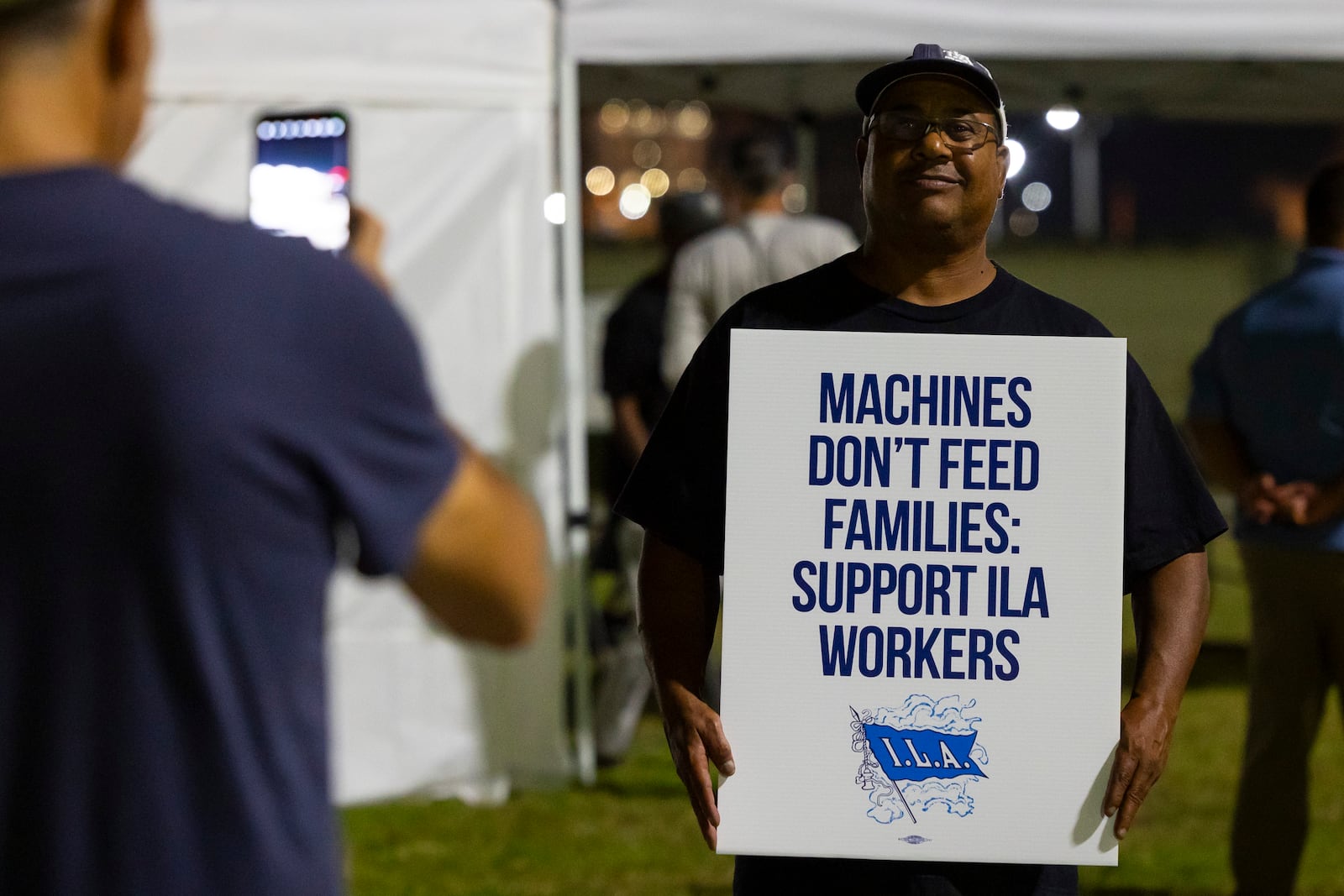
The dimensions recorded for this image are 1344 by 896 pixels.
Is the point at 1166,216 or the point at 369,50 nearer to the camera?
the point at 369,50

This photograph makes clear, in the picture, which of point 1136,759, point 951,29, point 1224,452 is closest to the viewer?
point 1136,759

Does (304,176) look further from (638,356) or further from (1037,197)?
(1037,197)

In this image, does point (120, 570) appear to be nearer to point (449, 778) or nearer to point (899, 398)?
point (899, 398)

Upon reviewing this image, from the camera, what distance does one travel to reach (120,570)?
1.16m

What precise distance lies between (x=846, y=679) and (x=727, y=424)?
374 mm

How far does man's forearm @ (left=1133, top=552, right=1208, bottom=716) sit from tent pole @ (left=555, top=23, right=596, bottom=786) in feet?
11.2

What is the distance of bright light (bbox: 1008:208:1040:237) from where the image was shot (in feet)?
118

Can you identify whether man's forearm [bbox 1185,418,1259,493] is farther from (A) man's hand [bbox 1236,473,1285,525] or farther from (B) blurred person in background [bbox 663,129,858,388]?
(B) blurred person in background [bbox 663,129,858,388]

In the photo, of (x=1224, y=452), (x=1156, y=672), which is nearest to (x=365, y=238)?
(x=1156, y=672)

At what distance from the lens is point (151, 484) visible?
3.76 ft

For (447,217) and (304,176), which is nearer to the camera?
(304,176)

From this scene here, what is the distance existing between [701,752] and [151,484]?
3.62ft

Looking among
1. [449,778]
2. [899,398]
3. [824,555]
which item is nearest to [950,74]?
[899,398]

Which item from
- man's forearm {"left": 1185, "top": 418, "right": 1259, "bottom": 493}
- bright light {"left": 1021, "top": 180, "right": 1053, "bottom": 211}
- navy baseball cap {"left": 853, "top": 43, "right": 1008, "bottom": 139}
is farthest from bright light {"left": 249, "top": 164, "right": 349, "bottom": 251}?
bright light {"left": 1021, "top": 180, "right": 1053, "bottom": 211}
